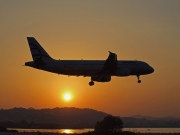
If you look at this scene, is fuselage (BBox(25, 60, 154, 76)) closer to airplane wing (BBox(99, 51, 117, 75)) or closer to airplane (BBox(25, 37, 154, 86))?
airplane (BBox(25, 37, 154, 86))

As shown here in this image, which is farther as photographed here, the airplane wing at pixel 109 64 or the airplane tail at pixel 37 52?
the airplane wing at pixel 109 64

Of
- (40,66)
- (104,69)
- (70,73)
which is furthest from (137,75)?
(40,66)

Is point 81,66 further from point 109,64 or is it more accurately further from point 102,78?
point 109,64

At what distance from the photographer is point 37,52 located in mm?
85375

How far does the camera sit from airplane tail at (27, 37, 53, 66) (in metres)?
84.2

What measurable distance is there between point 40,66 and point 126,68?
57.2ft

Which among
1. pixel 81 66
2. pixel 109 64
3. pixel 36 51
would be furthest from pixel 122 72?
pixel 36 51

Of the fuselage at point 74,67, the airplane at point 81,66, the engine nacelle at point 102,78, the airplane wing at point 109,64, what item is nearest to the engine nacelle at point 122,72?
the airplane at point 81,66

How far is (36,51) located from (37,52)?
13.7 inches

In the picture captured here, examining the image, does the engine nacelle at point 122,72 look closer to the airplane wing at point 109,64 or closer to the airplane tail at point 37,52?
the airplane wing at point 109,64

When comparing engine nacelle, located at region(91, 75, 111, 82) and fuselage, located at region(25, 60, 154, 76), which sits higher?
fuselage, located at region(25, 60, 154, 76)

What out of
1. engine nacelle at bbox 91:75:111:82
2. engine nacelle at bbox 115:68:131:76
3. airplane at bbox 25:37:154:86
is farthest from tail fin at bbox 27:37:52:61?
engine nacelle at bbox 115:68:131:76

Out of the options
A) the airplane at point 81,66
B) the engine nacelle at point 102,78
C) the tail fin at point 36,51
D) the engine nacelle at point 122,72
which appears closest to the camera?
the airplane at point 81,66

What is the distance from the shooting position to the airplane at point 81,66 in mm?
83500
